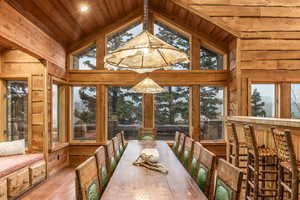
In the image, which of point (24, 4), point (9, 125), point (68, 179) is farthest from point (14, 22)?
point (68, 179)

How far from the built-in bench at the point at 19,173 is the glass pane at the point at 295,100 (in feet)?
17.3

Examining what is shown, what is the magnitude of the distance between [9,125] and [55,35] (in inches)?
83.1

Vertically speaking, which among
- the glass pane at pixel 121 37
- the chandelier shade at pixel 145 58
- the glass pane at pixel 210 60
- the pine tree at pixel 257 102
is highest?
the glass pane at pixel 121 37

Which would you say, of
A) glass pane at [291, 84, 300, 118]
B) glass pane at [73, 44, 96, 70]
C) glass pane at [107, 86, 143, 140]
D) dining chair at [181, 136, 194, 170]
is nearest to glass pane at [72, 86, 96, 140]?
glass pane at [107, 86, 143, 140]

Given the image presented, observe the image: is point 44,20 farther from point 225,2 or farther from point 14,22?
point 225,2

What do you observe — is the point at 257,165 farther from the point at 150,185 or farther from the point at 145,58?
the point at 145,58

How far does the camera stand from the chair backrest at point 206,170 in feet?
7.23

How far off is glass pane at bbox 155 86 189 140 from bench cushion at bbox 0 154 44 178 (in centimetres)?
292

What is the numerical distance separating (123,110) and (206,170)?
4354 mm

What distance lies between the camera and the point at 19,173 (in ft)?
13.1

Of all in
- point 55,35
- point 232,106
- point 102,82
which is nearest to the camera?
point 55,35

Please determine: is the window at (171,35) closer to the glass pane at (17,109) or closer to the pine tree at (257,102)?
the pine tree at (257,102)

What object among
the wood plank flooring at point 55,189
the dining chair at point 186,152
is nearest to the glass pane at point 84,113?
the wood plank flooring at point 55,189

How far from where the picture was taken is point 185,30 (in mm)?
6402
